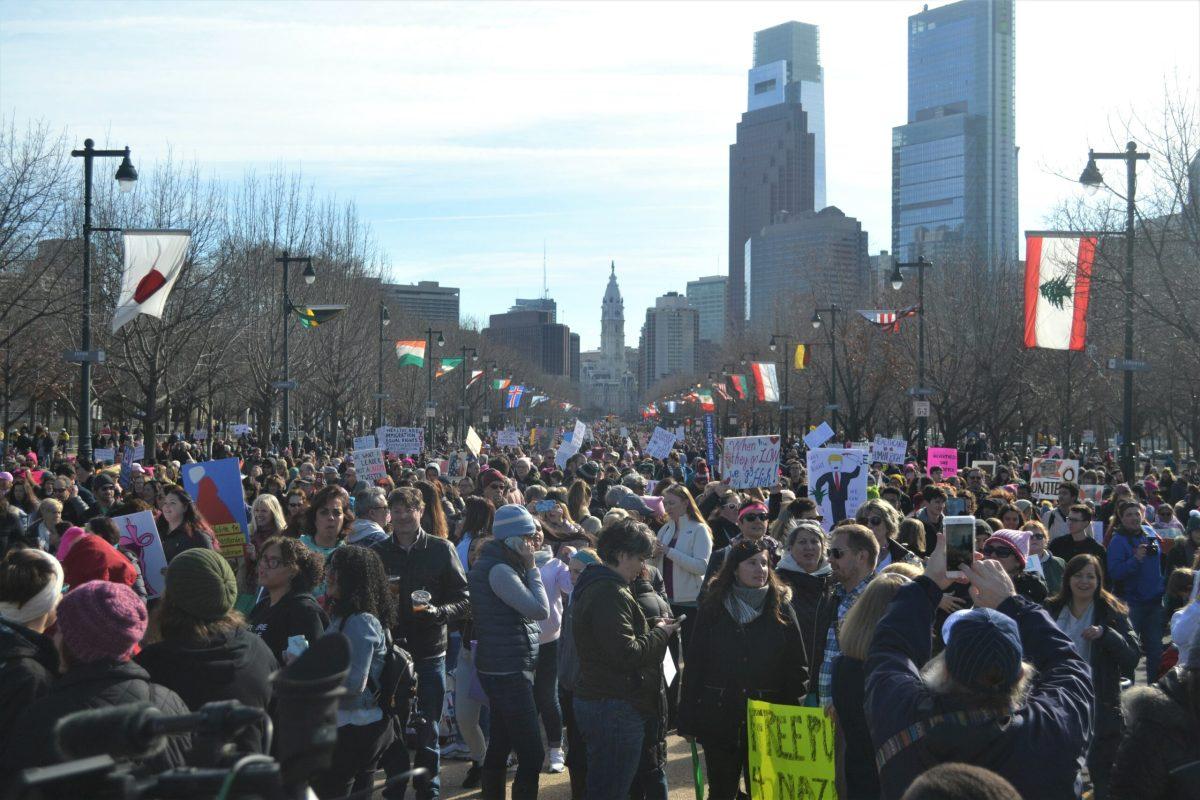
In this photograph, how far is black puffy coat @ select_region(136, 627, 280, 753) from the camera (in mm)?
4730

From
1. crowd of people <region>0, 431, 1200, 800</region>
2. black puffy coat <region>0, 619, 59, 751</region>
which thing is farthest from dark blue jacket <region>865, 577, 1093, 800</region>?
black puffy coat <region>0, 619, 59, 751</region>

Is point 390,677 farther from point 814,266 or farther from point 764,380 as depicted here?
point 814,266

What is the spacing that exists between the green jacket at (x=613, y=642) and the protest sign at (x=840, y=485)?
9140mm

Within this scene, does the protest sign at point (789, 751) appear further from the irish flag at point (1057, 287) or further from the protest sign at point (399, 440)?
the protest sign at point (399, 440)

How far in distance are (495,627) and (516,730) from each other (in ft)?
1.96

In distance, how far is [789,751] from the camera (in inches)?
241

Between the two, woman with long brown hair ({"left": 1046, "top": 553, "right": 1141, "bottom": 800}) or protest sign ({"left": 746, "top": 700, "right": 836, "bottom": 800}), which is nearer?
protest sign ({"left": 746, "top": 700, "right": 836, "bottom": 800})

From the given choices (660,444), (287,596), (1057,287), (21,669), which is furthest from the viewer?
(660,444)

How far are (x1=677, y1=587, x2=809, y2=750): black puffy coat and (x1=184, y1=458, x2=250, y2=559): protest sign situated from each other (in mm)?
6210

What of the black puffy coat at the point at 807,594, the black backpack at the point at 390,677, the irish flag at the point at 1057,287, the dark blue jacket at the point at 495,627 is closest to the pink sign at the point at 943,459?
the irish flag at the point at 1057,287

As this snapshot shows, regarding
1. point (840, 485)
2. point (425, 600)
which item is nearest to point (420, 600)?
point (425, 600)

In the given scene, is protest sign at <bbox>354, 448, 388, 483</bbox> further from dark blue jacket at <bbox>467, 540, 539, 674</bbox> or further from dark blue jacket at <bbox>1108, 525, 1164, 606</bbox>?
dark blue jacket at <bbox>467, 540, 539, 674</bbox>

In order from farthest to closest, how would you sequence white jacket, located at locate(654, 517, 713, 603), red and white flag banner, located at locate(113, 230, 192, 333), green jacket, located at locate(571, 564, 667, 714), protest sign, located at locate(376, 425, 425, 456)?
protest sign, located at locate(376, 425, 425, 456) < red and white flag banner, located at locate(113, 230, 192, 333) < white jacket, located at locate(654, 517, 713, 603) < green jacket, located at locate(571, 564, 667, 714)

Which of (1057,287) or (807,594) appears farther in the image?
(1057,287)
